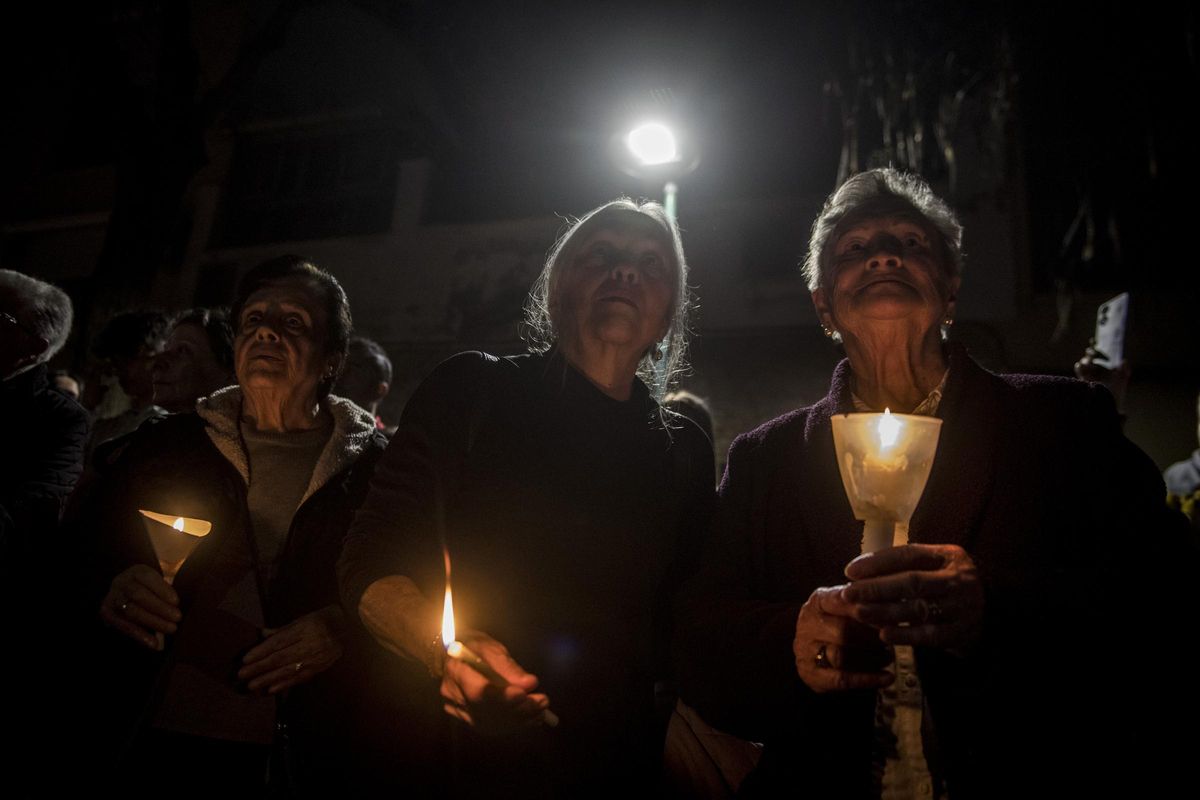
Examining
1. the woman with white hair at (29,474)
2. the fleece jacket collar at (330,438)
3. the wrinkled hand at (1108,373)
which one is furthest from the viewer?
the wrinkled hand at (1108,373)

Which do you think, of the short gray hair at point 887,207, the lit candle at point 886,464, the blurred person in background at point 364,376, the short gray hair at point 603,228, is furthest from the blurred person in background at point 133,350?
the lit candle at point 886,464

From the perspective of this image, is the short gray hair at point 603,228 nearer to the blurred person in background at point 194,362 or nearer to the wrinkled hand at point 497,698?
the wrinkled hand at point 497,698

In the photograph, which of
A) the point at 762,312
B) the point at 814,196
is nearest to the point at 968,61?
the point at 814,196

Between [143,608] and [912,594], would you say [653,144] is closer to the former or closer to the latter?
[143,608]

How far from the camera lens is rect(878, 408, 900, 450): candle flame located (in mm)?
1114

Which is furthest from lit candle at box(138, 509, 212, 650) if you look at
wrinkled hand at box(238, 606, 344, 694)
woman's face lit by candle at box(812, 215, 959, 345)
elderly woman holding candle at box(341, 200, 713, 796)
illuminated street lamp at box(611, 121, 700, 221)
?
illuminated street lamp at box(611, 121, 700, 221)

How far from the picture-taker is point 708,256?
11547 mm

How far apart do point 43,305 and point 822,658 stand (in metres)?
3.97

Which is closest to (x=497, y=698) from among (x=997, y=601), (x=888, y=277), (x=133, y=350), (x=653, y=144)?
(x=997, y=601)

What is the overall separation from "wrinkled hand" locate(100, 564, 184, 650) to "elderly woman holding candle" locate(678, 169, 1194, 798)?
A: 158 cm

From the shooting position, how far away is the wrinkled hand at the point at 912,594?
43.4 inches

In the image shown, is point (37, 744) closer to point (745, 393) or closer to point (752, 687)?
point (752, 687)

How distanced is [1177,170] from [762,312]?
20.2ft

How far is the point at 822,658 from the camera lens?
53.9 inches
